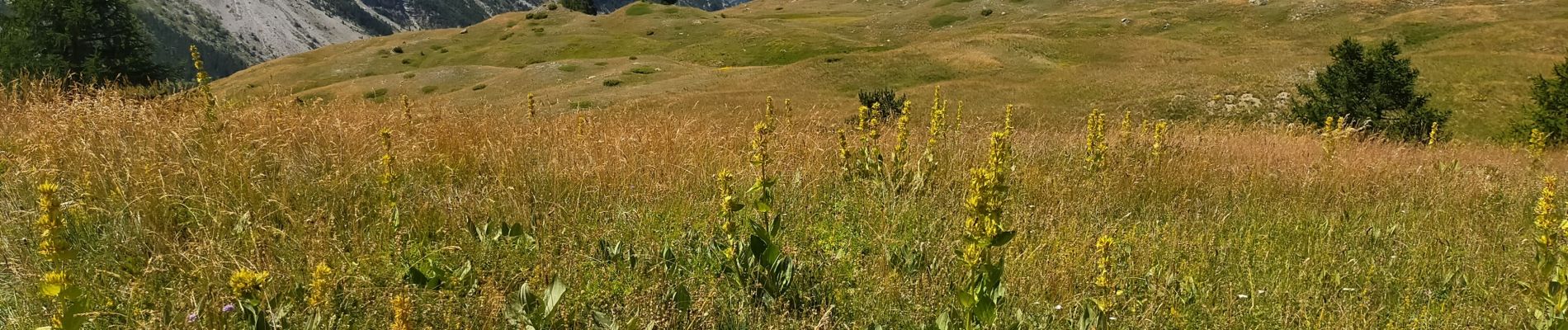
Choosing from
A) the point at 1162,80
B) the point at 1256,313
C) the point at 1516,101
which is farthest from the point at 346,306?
the point at 1516,101

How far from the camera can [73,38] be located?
36.2 meters

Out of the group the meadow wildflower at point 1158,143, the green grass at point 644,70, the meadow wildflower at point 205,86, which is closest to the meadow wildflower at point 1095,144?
the meadow wildflower at point 1158,143

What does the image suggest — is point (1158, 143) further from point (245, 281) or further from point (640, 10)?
point (640, 10)

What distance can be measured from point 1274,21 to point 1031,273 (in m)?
53.0

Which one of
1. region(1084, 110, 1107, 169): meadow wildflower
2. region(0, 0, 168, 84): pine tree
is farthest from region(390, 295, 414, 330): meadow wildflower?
region(0, 0, 168, 84): pine tree

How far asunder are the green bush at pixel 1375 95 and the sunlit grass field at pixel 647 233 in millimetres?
14540

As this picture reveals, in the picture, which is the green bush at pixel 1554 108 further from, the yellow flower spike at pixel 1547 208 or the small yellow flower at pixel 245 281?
the small yellow flower at pixel 245 281

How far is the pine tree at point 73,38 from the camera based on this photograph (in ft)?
112

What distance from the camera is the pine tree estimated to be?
112 feet

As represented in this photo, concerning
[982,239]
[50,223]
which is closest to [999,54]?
[982,239]

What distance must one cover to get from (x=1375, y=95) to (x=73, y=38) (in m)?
54.5

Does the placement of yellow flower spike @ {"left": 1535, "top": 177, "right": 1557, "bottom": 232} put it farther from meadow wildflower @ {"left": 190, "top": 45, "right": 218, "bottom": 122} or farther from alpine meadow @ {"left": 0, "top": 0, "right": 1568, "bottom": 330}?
meadow wildflower @ {"left": 190, "top": 45, "right": 218, "bottom": 122}

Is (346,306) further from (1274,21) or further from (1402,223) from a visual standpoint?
(1274,21)

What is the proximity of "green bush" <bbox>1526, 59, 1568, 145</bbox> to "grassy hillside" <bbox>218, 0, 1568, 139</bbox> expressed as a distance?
1.98 metres
